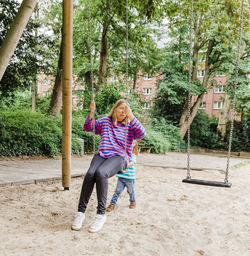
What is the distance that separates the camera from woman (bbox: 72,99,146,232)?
318cm

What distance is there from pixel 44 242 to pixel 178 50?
70.1 feet

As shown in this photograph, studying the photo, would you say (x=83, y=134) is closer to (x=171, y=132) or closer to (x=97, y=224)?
(x=97, y=224)

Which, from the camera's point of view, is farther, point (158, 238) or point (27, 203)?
point (27, 203)

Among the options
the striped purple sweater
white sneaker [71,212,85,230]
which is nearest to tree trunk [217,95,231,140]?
the striped purple sweater

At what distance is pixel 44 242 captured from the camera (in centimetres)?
271

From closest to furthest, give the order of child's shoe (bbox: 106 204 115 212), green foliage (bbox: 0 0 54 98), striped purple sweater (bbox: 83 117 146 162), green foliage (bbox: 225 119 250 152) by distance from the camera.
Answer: striped purple sweater (bbox: 83 117 146 162) → child's shoe (bbox: 106 204 115 212) → green foliage (bbox: 0 0 54 98) → green foliage (bbox: 225 119 250 152)

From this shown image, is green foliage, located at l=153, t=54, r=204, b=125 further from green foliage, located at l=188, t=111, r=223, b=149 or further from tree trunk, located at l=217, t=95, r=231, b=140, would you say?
tree trunk, located at l=217, t=95, r=231, b=140

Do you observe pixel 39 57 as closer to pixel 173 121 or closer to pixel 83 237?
pixel 83 237

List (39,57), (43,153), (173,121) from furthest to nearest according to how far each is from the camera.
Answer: (173,121)
(39,57)
(43,153)

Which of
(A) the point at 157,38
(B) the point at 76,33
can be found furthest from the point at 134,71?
(B) the point at 76,33

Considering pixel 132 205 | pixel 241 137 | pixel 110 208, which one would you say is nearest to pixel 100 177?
pixel 110 208

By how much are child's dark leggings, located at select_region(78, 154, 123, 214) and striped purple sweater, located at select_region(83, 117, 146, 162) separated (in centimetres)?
11

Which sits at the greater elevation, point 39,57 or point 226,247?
point 39,57

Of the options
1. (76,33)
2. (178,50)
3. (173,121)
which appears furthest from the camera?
(173,121)
